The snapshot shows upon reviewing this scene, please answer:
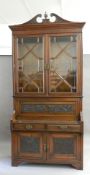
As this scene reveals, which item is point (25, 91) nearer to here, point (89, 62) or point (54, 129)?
point (54, 129)

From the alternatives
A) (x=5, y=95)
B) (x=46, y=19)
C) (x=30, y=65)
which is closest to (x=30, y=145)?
(x=30, y=65)

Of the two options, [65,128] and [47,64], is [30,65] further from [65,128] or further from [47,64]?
[65,128]

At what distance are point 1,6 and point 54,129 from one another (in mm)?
1877

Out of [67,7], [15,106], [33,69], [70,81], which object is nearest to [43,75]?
[33,69]

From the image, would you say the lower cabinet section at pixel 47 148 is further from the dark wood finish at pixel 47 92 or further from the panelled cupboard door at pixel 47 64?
the panelled cupboard door at pixel 47 64

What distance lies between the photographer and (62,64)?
11.6ft

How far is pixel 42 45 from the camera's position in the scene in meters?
3.50

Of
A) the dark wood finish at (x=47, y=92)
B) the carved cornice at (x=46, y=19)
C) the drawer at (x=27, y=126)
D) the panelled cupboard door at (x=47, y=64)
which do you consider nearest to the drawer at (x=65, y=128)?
the dark wood finish at (x=47, y=92)

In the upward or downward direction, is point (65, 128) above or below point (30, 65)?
below

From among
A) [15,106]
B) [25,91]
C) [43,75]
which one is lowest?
[15,106]

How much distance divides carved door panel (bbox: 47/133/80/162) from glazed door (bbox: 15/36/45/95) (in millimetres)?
697

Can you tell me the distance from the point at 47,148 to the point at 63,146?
0.75 ft

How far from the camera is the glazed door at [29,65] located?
11.6ft

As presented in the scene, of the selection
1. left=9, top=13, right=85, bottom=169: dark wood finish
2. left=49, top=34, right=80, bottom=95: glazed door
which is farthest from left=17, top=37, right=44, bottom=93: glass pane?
left=49, top=34, right=80, bottom=95: glazed door
